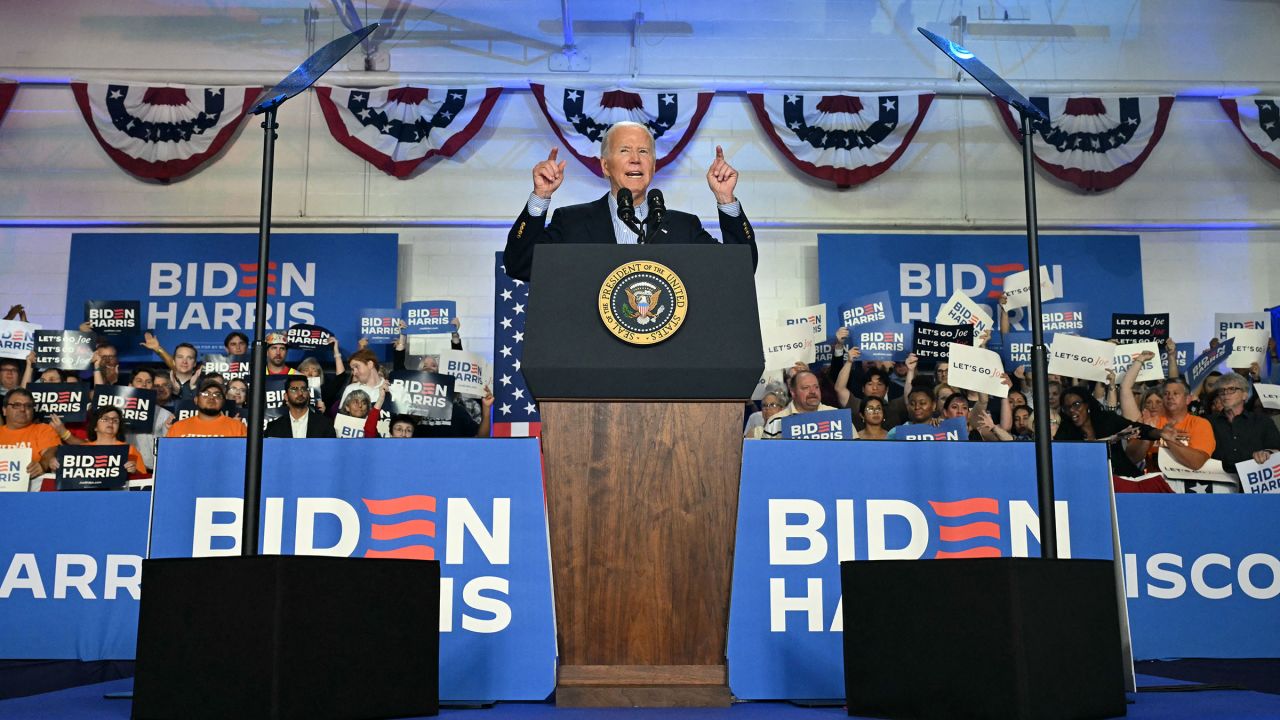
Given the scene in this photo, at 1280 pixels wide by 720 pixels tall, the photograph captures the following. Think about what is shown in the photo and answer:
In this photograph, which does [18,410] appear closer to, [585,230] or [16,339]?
[16,339]

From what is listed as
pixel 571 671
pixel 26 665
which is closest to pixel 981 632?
pixel 571 671

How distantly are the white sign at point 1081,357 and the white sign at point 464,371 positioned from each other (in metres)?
3.82

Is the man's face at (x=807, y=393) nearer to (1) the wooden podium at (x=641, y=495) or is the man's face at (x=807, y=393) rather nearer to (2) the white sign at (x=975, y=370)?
(2) the white sign at (x=975, y=370)

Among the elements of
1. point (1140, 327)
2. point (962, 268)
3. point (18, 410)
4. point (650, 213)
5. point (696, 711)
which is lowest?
point (696, 711)

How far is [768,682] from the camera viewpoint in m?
2.55

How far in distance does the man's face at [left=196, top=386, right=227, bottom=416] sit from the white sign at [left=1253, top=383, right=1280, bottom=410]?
6.49m

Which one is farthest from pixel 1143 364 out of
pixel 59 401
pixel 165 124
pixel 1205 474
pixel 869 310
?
pixel 165 124

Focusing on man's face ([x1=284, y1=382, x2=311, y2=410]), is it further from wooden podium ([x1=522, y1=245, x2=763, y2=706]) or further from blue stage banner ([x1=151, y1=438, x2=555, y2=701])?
wooden podium ([x1=522, y1=245, x2=763, y2=706])

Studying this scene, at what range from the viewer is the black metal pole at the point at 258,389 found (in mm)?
2412

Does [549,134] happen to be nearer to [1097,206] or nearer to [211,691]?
[1097,206]

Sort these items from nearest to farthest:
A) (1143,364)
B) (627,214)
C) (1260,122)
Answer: (627,214) → (1143,364) → (1260,122)

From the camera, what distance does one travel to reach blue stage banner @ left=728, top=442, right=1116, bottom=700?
260cm

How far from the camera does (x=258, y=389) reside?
2.54 meters

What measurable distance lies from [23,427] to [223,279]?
7.15ft
